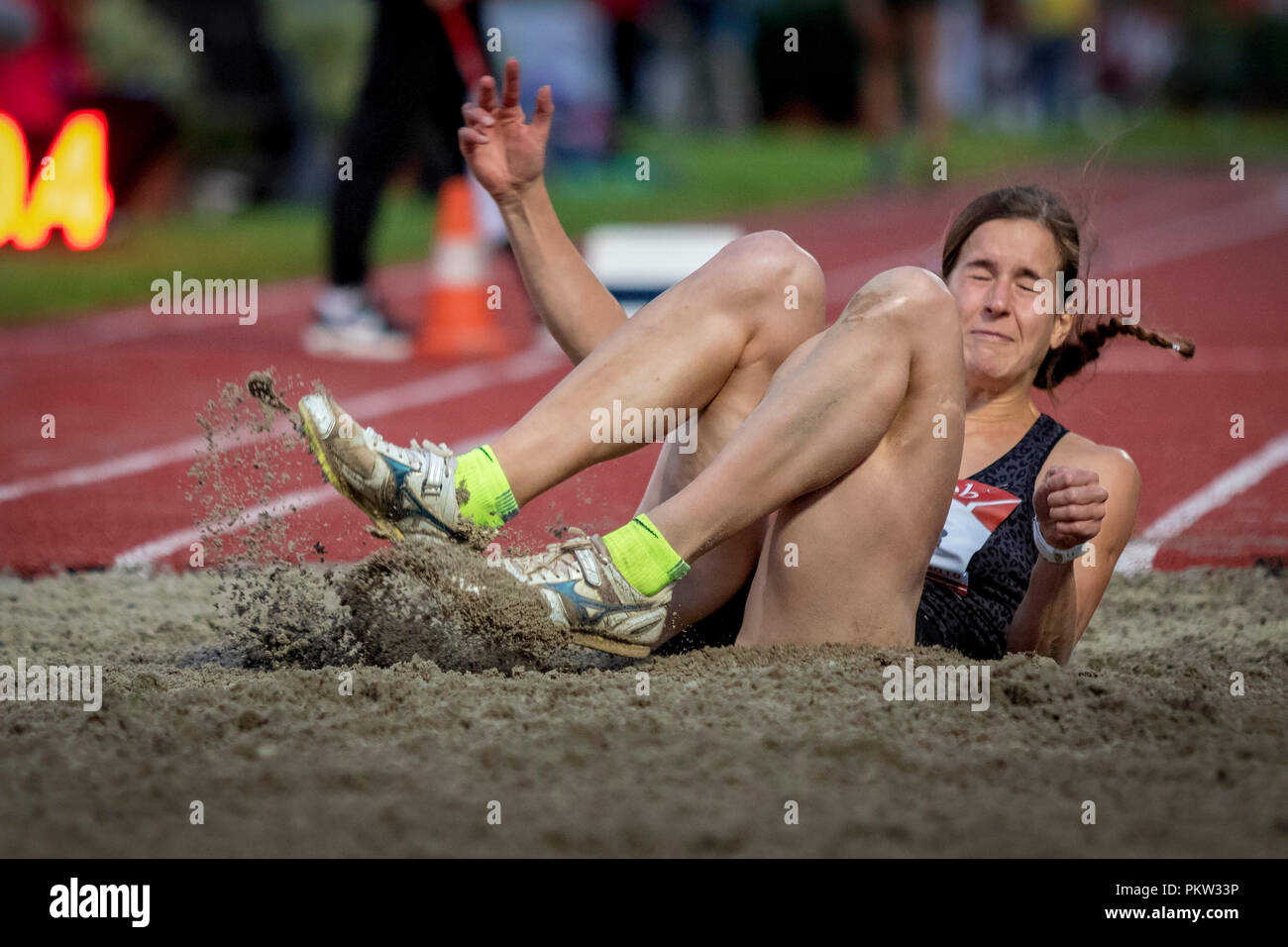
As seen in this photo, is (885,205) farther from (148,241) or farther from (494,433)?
(494,433)

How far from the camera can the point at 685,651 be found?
3.33 m

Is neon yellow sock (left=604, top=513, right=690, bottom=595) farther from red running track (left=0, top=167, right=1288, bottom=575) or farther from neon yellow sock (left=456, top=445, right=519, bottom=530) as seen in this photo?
red running track (left=0, top=167, right=1288, bottom=575)

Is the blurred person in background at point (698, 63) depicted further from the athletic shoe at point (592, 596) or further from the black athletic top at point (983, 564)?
the athletic shoe at point (592, 596)

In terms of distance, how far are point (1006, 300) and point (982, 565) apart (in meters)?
→ 0.57

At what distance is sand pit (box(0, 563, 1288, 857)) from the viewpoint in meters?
2.39

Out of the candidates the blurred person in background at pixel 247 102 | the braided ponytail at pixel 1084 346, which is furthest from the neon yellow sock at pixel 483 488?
the blurred person in background at pixel 247 102

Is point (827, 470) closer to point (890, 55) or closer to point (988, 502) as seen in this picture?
point (988, 502)

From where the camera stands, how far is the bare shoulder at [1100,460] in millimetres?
3217

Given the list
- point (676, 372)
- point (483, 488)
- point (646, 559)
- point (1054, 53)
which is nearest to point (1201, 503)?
point (676, 372)

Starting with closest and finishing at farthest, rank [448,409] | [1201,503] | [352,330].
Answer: [1201,503], [448,409], [352,330]

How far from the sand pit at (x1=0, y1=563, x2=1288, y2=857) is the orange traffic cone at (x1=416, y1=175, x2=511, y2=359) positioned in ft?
15.2

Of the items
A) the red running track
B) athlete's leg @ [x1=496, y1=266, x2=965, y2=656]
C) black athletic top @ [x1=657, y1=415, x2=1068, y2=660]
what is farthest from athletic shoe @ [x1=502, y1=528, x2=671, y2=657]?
the red running track

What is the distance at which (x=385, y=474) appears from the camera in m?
Answer: 2.93

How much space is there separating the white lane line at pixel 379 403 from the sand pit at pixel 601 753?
1.84m
